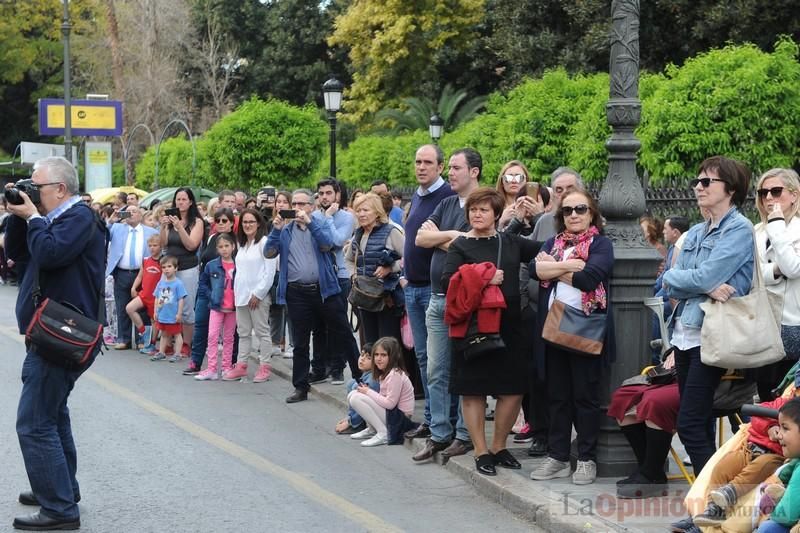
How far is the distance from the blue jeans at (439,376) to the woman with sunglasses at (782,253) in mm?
2301

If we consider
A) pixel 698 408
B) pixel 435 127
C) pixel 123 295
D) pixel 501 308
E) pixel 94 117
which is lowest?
pixel 123 295

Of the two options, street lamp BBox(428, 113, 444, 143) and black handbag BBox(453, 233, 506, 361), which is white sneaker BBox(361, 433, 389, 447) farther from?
street lamp BBox(428, 113, 444, 143)

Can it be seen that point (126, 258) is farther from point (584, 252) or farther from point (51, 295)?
point (584, 252)

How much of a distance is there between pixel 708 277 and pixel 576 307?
1.19 metres

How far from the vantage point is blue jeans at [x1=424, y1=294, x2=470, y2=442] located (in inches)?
329

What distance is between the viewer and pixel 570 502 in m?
6.88

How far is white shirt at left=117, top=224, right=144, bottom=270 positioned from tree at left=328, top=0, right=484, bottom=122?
2573cm

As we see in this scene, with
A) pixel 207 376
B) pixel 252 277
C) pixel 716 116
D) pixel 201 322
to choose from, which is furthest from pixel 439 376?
pixel 716 116

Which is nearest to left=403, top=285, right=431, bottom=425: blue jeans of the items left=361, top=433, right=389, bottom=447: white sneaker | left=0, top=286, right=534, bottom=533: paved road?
left=361, top=433, right=389, bottom=447: white sneaker

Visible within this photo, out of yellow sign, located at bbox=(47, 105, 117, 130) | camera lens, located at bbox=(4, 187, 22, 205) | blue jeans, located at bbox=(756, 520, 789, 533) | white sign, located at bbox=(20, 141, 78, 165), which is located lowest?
blue jeans, located at bbox=(756, 520, 789, 533)

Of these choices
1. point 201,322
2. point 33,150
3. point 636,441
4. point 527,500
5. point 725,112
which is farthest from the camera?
point 33,150

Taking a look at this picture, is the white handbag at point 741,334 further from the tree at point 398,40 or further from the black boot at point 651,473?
the tree at point 398,40

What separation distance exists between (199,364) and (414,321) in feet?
15.6

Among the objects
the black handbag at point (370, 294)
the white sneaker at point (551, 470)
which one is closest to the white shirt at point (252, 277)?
the black handbag at point (370, 294)
